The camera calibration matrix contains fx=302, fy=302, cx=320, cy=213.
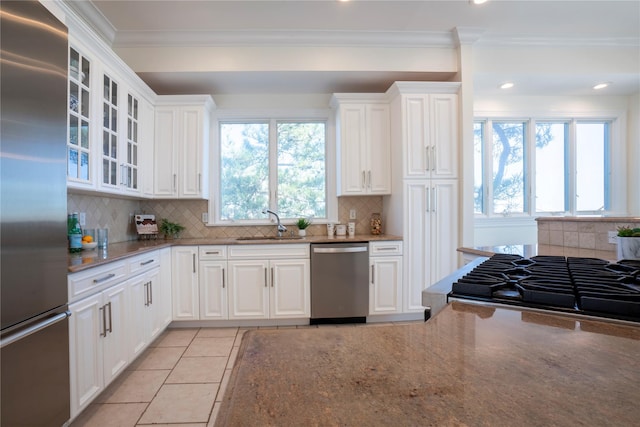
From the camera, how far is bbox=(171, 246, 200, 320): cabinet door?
2.97 m

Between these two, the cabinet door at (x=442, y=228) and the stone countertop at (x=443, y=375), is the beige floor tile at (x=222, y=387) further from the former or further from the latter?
the cabinet door at (x=442, y=228)

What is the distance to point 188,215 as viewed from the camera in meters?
3.53

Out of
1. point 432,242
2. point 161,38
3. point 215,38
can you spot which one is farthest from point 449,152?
point 161,38

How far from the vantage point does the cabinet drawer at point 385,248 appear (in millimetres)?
3121

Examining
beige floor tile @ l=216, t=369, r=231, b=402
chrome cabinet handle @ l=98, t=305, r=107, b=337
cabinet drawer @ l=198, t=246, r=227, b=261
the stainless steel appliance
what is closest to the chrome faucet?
cabinet drawer @ l=198, t=246, r=227, b=261

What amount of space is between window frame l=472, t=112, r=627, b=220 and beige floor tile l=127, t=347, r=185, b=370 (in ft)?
12.3

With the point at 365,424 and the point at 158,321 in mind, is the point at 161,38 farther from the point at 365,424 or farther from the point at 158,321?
the point at 365,424

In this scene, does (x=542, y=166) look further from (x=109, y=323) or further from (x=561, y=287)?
(x=109, y=323)

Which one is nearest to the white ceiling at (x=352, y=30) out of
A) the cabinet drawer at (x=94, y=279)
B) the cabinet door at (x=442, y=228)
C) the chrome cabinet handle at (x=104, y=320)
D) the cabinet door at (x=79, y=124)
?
the cabinet door at (x=79, y=124)

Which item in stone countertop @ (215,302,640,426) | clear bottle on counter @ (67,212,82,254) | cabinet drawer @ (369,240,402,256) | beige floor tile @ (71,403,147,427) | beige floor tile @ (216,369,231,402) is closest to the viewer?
stone countertop @ (215,302,640,426)

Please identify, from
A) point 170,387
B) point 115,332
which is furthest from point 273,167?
point 170,387

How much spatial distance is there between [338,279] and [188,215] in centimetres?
190

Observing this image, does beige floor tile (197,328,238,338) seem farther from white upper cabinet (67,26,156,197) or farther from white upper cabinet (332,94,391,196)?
white upper cabinet (332,94,391,196)

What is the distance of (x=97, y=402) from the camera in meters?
1.88
